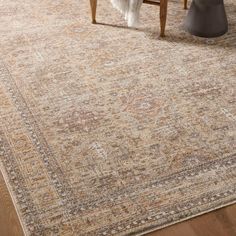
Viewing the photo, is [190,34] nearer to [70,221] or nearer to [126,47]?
[126,47]

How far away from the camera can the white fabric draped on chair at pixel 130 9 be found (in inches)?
106

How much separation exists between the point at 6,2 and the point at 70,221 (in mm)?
2149

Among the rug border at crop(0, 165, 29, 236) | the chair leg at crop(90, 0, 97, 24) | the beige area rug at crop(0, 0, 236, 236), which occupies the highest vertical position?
the chair leg at crop(90, 0, 97, 24)

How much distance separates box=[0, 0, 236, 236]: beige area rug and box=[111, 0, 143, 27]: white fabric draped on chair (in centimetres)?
11

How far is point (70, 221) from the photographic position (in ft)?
5.34

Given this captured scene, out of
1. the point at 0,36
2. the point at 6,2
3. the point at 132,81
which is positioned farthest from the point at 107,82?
the point at 6,2

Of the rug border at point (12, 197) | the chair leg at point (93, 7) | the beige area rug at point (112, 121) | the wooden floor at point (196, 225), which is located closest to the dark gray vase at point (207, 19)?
the beige area rug at point (112, 121)

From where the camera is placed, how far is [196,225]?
64.4 inches

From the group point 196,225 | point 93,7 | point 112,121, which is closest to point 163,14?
point 93,7

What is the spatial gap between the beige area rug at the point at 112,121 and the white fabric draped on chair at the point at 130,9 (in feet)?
0.36

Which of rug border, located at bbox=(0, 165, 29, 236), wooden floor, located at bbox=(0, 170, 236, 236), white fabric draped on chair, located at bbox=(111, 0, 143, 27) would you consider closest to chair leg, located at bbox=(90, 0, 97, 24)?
white fabric draped on chair, located at bbox=(111, 0, 143, 27)

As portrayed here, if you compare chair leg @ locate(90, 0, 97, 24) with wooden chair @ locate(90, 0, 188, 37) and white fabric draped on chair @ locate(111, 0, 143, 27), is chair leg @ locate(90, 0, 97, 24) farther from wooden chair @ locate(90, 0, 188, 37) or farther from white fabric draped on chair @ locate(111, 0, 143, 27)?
white fabric draped on chair @ locate(111, 0, 143, 27)

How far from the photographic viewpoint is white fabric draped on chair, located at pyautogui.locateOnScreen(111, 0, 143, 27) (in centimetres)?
270

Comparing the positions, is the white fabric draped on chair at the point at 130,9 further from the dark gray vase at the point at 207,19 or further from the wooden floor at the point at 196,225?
the wooden floor at the point at 196,225
